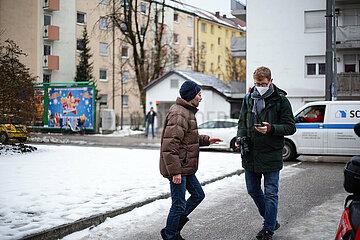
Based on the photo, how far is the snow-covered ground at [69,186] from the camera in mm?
5781

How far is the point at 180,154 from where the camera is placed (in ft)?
15.3

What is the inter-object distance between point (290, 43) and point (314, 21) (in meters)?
2.07

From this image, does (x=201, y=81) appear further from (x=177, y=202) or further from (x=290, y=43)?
(x=177, y=202)

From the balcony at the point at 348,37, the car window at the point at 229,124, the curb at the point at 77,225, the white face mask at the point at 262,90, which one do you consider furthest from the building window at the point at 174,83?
the white face mask at the point at 262,90

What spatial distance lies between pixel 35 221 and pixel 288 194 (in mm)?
4679

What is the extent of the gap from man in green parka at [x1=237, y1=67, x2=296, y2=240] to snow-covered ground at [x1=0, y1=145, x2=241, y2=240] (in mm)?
2415

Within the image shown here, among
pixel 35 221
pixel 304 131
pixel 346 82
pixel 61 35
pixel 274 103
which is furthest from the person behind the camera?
pixel 61 35

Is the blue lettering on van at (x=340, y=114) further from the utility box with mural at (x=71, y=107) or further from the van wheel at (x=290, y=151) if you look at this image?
the utility box with mural at (x=71, y=107)

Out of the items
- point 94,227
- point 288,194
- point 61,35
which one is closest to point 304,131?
point 288,194

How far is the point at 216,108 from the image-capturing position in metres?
33.9

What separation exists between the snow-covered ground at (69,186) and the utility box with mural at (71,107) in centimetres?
1539

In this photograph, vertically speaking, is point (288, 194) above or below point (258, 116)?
below

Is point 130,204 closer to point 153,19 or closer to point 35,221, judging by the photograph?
point 35,221

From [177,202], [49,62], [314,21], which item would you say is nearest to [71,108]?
[49,62]
